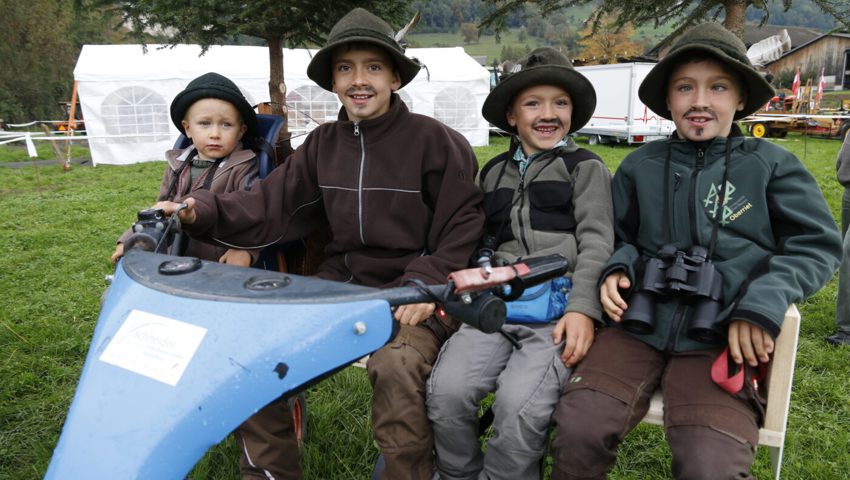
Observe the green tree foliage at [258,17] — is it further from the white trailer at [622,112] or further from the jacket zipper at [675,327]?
the white trailer at [622,112]

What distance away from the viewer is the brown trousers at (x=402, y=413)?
6.95 feet

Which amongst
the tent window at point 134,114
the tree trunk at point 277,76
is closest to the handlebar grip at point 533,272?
the tree trunk at point 277,76

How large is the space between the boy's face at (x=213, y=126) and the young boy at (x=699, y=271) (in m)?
1.91

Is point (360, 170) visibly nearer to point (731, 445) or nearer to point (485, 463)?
point (485, 463)

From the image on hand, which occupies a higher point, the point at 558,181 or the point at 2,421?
the point at 558,181

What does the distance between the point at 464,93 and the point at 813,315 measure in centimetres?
1378

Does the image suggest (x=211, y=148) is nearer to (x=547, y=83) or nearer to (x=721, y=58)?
(x=547, y=83)

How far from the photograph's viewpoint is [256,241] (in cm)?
275

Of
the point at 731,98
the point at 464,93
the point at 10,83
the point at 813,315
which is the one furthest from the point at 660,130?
the point at 10,83

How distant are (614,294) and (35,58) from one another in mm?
37587

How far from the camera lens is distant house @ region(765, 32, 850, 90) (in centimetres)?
5050

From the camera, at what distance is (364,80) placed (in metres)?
2.66

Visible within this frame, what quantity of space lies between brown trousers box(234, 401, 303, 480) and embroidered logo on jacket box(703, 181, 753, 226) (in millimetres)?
1783

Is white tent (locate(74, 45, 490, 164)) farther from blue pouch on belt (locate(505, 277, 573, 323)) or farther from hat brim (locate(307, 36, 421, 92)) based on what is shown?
blue pouch on belt (locate(505, 277, 573, 323))
